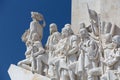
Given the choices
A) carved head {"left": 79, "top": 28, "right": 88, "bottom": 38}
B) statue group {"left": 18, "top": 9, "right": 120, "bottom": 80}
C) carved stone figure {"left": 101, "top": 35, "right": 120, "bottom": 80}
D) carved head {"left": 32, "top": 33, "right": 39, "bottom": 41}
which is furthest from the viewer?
carved head {"left": 32, "top": 33, "right": 39, "bottom": 41}

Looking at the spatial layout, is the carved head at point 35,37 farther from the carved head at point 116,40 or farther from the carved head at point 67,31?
the carved head at point 116,40

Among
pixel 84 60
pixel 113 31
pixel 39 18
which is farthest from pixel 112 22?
pixel 39 18

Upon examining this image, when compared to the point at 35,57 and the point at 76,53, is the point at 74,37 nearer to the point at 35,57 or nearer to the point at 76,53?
the point at 76,53

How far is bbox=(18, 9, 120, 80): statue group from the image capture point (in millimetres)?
11922

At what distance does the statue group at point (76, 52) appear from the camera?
39.1 ft

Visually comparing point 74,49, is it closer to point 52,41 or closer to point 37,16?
point 52,41

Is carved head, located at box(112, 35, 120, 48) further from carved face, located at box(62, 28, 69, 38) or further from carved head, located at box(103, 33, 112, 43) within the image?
carved face, located at box(62, 28, 69, 38)

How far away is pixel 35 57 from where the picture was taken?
1391 centimetres

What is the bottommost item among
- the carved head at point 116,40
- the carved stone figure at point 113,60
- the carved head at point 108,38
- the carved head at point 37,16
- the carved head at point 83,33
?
the carved stone figure at point 113,60

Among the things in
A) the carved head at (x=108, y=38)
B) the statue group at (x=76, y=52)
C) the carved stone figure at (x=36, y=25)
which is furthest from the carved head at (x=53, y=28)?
the carved head at (x=108, y=38)

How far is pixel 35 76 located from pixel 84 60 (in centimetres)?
184

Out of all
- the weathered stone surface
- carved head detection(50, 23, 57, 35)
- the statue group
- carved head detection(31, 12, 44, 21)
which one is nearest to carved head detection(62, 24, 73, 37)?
the statue group

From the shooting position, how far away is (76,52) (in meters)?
12.8

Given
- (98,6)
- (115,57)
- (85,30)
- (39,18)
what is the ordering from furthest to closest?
(39,18) < (98,6) < (85,30) < (115,57)
